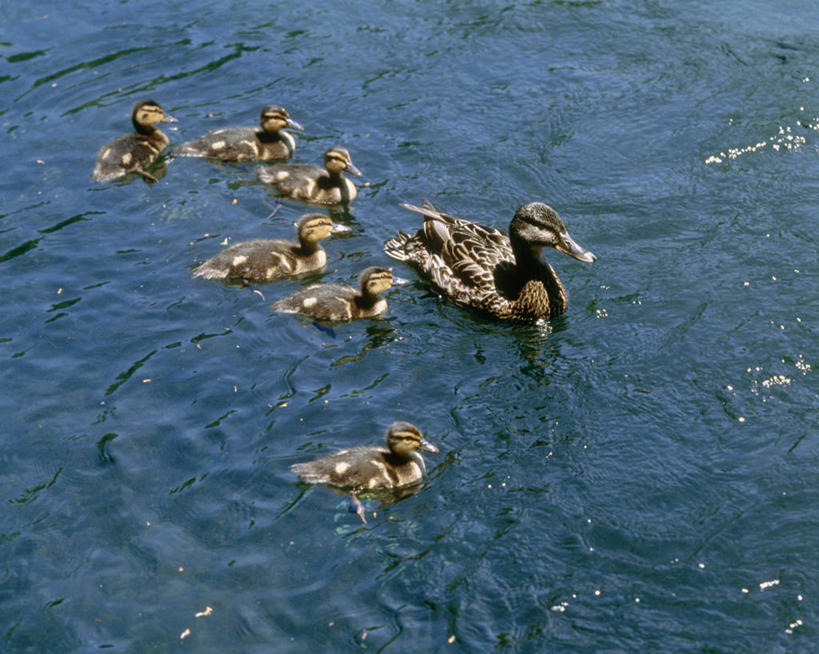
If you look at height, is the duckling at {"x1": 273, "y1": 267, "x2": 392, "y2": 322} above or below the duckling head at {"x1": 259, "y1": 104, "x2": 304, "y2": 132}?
below

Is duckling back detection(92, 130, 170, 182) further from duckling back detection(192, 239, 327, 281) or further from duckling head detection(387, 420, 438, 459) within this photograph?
duckling head detection(387, 420, 438, 459)

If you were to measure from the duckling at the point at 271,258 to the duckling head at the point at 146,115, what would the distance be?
2.08 meters

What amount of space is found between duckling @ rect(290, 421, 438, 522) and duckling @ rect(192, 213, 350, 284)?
2.37 meters

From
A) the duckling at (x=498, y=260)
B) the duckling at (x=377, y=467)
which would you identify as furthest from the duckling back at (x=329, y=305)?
the duckling at (x=377, y=467)

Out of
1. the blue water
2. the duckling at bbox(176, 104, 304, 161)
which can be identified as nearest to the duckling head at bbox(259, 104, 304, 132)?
the duckling at bbox(176, 104, 304, 161)

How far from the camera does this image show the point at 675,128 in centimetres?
1055

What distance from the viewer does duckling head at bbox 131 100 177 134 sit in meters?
10.1

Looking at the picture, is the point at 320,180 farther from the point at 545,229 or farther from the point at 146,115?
the point at 545,229

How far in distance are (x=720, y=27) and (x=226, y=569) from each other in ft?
29.1

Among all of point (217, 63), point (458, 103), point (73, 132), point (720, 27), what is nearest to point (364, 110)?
point (458, 103)

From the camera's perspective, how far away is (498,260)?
337 inches

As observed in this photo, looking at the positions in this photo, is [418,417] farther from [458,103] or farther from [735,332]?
[458,103]

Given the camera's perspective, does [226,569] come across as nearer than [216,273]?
Yes

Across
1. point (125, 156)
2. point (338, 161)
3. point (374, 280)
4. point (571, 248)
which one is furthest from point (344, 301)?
point (125, 156)
